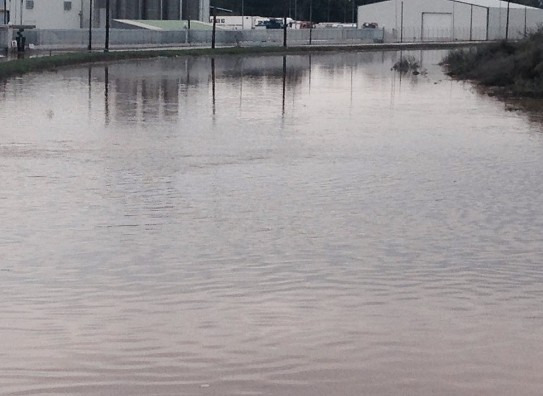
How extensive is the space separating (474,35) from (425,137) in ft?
260

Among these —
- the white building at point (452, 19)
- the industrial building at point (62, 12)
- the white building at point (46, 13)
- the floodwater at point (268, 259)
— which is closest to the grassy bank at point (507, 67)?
the floodwater at point (268, 259)

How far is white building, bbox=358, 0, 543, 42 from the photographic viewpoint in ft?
339

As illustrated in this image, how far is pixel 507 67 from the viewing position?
46.2 meters

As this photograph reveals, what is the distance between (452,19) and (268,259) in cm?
9465

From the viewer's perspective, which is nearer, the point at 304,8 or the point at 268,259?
the point at 268,259

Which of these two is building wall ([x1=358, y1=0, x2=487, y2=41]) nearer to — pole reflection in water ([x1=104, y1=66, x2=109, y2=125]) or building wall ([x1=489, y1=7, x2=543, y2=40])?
building wall ([x1=489, y1=7, x2=543, y2=40])

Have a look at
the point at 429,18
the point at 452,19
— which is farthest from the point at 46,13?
the point at 452,19

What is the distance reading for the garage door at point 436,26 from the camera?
10562 cm

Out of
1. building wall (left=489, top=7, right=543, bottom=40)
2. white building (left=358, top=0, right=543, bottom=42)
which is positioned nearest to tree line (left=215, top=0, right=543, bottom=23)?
white building (left=358, top=0, right=543, bottom=42)

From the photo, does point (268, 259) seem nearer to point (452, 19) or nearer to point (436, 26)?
point (452, 19)

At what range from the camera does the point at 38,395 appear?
8.48 metres

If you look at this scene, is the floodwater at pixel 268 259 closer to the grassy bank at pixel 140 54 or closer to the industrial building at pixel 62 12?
the grassy bank at pixel 140 54

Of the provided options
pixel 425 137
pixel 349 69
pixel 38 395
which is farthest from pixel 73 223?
pixel 349 69

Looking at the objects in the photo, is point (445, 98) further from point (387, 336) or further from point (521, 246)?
point (387, 336)
